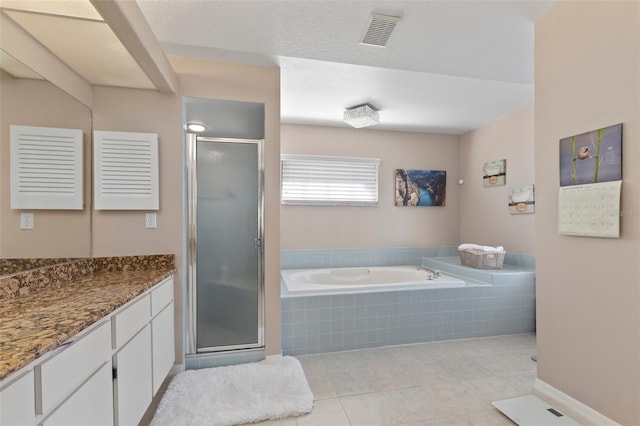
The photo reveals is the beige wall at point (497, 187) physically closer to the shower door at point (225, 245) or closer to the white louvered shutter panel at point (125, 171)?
the shower door at point (225, 245)

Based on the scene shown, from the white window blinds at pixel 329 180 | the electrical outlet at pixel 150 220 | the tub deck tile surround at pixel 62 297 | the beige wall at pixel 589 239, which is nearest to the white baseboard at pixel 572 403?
the beige wall at pixel 589 239

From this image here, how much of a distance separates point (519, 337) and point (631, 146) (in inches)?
88.2

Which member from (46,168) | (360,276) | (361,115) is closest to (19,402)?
(46,168)

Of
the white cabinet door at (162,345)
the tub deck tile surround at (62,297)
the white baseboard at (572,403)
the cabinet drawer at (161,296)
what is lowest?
the white baseboard at (572,403)

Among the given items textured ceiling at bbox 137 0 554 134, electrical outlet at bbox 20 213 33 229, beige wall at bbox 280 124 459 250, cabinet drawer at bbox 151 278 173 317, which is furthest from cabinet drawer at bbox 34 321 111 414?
beige wall at bbox 280 124 459 250

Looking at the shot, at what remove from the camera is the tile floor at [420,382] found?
1.75m

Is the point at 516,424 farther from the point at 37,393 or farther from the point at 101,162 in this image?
the point at 101,162

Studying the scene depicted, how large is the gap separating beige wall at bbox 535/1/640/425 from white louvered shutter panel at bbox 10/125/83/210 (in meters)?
3.12

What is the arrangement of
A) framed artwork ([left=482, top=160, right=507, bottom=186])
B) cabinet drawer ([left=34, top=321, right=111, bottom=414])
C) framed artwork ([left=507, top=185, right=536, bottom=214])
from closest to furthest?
cabinet drawer ([left=34, top=321, right=111, bottom=414]) < framed artwork ([left=507, top=185, right=536, bottom=214]) < framed artwork ([left=482, top=160, right=507, bottom=186])

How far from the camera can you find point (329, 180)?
4.00 m

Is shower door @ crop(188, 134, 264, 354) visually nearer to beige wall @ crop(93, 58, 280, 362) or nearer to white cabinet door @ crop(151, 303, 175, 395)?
beige wall @ crop(93, 58, 280, 362)

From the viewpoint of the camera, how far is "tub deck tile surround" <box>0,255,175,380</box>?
0.85 m

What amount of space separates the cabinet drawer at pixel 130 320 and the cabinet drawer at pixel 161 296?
7 cm

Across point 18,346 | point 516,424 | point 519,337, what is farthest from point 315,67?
point 519,337
